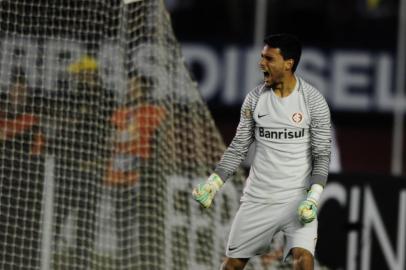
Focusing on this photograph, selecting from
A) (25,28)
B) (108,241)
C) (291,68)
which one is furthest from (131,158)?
(291,68)

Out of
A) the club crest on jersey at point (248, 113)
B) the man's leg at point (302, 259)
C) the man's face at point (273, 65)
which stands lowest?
the man's leg at point (302, 259)

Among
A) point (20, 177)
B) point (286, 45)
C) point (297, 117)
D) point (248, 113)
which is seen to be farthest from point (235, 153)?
point (20, 177)

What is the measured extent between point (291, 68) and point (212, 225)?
2.92 meters

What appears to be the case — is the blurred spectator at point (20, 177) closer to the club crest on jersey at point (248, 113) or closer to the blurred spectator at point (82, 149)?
the blurred spectator at point (82, 149)

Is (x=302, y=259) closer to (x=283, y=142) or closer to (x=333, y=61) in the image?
(x=283, y=142)

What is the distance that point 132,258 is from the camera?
8773mm

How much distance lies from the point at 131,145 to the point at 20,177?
841 mm

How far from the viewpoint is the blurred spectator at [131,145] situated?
8742 millimetres

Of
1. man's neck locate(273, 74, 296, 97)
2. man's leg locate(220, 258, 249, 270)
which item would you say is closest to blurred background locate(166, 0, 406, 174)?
man's leg locate(220, 258, 249, 270)

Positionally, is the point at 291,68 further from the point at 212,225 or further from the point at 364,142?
the point at 364,142

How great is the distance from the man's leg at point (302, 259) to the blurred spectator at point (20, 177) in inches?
114

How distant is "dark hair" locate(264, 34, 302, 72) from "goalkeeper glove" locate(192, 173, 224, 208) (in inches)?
27.6

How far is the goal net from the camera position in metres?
8.53

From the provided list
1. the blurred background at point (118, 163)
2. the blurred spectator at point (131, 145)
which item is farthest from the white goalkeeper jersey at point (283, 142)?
the blurred spectator at point (131, 145)
